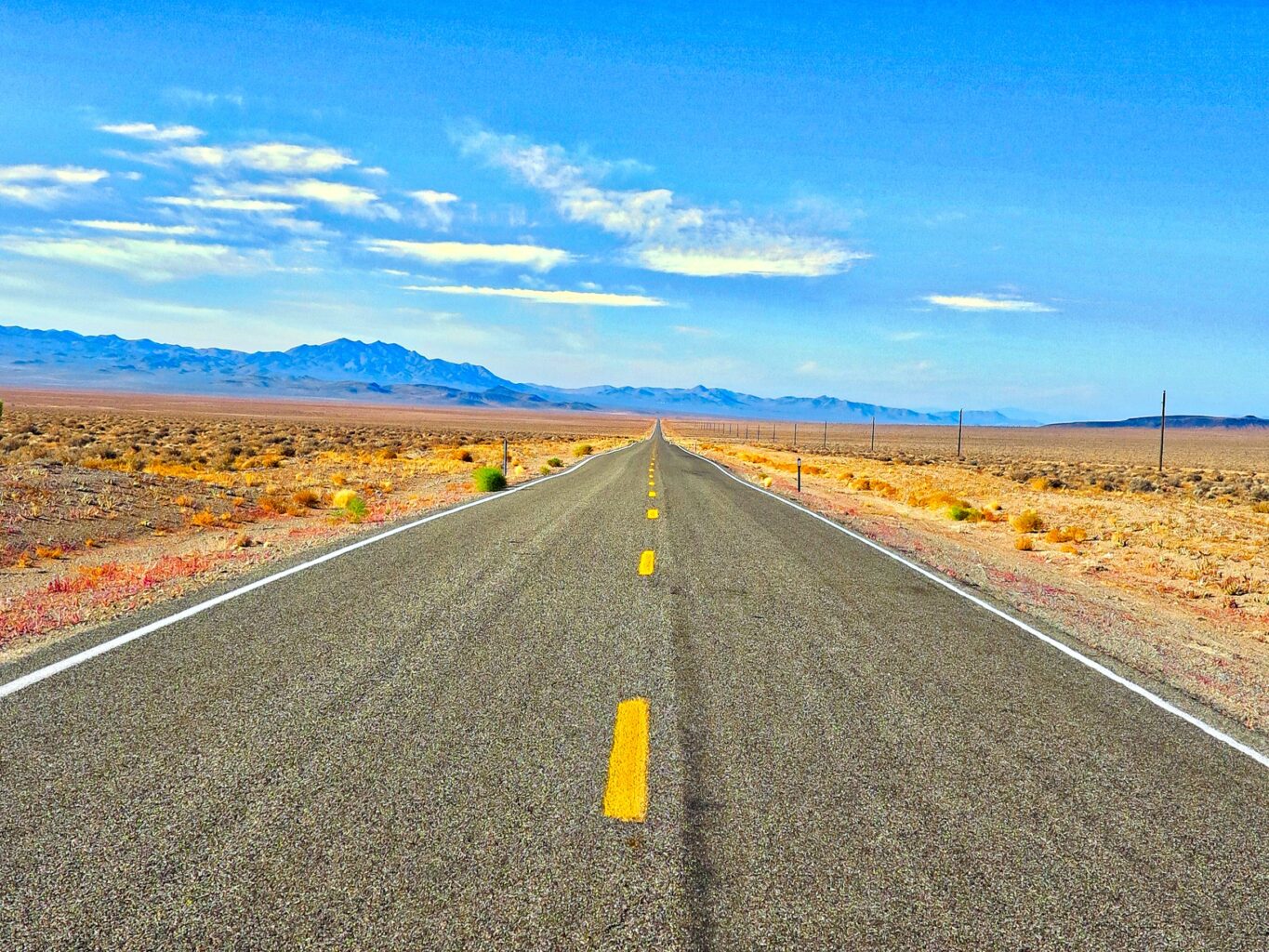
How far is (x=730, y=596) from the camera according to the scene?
27.2 ft

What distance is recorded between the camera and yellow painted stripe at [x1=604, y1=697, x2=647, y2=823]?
3.57 meters

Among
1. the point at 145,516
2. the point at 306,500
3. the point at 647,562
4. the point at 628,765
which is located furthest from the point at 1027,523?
the point at 145,516

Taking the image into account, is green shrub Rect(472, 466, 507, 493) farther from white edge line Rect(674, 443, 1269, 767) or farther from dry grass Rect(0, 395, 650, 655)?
white edge line Rect(674, 443, 1269, 767)

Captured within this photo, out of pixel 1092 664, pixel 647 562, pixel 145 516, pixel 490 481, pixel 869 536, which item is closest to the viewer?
pixel 1092 664

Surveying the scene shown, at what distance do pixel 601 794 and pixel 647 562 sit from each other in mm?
6446

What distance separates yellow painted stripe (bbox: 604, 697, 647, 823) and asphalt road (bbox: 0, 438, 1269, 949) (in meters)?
0.03

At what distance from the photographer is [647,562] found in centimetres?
1013

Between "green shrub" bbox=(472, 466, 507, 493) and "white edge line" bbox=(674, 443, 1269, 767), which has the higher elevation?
"green shrub" bbox=(472, 466, 507, 493)

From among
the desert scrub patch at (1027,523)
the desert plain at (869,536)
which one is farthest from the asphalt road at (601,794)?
the desert scrub patch at (1027,523)

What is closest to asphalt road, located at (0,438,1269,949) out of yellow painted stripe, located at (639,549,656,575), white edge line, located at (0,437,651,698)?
white edge line, located at (0,437,651,698)

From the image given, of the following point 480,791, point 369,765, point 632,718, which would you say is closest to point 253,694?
point 369,765

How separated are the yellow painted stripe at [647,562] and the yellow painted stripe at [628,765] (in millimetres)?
4508

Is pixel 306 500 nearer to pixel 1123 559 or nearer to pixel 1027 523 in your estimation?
pixel 1027 523

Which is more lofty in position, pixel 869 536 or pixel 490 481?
pixel 490 481
